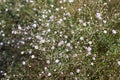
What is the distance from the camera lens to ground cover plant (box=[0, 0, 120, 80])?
22.0 feet

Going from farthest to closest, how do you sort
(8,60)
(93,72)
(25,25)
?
(25,25), (8,60), (93,72)

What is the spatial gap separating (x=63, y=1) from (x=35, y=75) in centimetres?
210

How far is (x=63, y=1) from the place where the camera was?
7.86 metres

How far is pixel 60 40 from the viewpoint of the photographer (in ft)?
23.3

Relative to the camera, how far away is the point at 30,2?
26.2 feet

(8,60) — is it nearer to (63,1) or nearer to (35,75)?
(35,75)

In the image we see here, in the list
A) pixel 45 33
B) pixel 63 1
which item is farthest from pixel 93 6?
pixel 45 33

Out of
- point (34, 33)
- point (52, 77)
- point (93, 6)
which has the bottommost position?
point (52, 77)

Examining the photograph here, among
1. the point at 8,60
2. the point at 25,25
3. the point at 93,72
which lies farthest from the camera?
the point at 25,25

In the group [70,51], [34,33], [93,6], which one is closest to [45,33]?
[34,33]

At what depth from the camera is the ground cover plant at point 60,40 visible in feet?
22.0

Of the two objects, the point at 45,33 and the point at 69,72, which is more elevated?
the point at 45,33

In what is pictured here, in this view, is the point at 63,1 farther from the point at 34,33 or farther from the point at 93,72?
the point at 93,72

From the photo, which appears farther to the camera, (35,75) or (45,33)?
(45,33)
